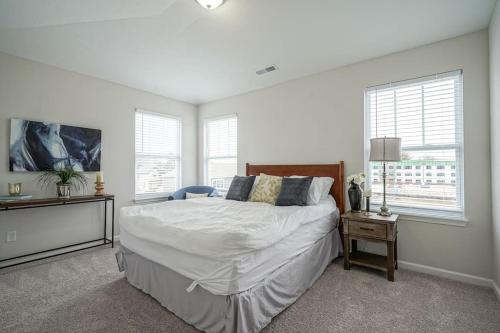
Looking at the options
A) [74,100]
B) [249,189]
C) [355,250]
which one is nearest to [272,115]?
[249,189]

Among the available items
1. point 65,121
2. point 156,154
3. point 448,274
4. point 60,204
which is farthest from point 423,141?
point 65,121

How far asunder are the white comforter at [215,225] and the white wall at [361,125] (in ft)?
3.45

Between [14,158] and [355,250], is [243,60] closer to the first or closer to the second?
[355,250]

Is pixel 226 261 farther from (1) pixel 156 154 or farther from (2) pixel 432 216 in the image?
(1) pixel 156 154

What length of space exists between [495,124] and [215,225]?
2756mm

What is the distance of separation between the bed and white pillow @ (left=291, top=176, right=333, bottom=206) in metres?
0.17

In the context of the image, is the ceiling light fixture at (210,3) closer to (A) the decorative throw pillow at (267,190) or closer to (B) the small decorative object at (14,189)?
(A) the decorative throw pillow at (267,190)

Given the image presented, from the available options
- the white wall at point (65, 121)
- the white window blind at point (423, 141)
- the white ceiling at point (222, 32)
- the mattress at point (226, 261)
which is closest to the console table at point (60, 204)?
the white wall at point (65, 121)

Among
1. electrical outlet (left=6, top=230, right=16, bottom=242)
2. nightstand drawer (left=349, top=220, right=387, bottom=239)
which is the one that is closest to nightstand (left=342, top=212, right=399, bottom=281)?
nightstand drawer (left=349, top=220, right=387, bottom=239)

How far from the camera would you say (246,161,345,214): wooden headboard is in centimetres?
322

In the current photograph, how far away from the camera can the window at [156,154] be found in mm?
4262

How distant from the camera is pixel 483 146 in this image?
239 cm

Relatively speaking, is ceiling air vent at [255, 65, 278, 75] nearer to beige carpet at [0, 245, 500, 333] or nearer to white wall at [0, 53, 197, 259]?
white wall at [0, 53, 197, 259]

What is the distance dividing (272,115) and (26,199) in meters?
3.62
